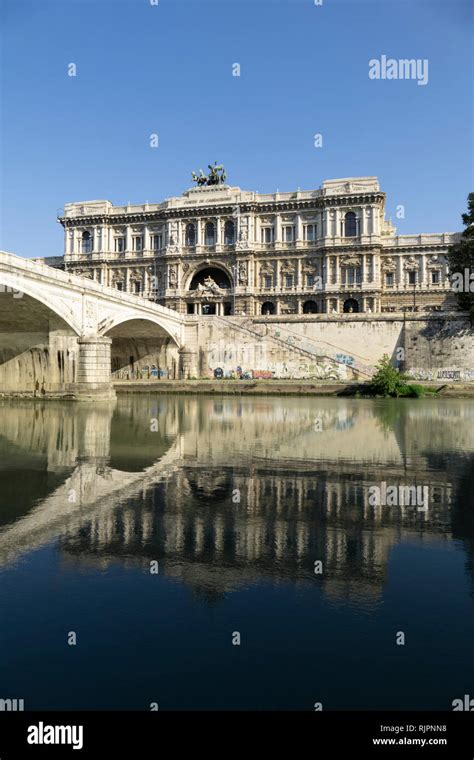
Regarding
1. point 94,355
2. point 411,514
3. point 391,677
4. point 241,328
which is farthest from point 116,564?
point 241,328

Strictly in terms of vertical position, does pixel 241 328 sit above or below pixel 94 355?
above

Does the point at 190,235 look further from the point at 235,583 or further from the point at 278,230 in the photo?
the point at 235,583

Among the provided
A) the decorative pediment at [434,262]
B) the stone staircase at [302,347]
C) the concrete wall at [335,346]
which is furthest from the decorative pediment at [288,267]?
the stone staircase at [302,347]

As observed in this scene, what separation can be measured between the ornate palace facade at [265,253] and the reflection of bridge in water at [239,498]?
5102 centimetres

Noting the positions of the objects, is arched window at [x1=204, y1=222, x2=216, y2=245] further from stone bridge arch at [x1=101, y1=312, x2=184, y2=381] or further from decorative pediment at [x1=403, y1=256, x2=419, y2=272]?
decorative pediment at [x1=403, y1=256, x2=419, y2=272]

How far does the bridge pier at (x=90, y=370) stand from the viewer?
36.4m

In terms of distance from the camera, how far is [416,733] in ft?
14.4

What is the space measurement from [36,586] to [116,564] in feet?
A: 3.46

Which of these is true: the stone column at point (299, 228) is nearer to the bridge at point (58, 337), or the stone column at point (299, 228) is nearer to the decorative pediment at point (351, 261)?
the decorative pediment at point (351, 261)

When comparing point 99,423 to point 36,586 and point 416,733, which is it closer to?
point 36,586

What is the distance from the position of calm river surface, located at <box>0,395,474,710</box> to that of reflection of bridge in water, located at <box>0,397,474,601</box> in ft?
0.16

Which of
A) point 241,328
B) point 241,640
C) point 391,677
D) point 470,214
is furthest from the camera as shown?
point 241,328

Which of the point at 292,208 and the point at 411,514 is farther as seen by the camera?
the point at 292,208

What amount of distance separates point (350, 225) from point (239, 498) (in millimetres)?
64847
